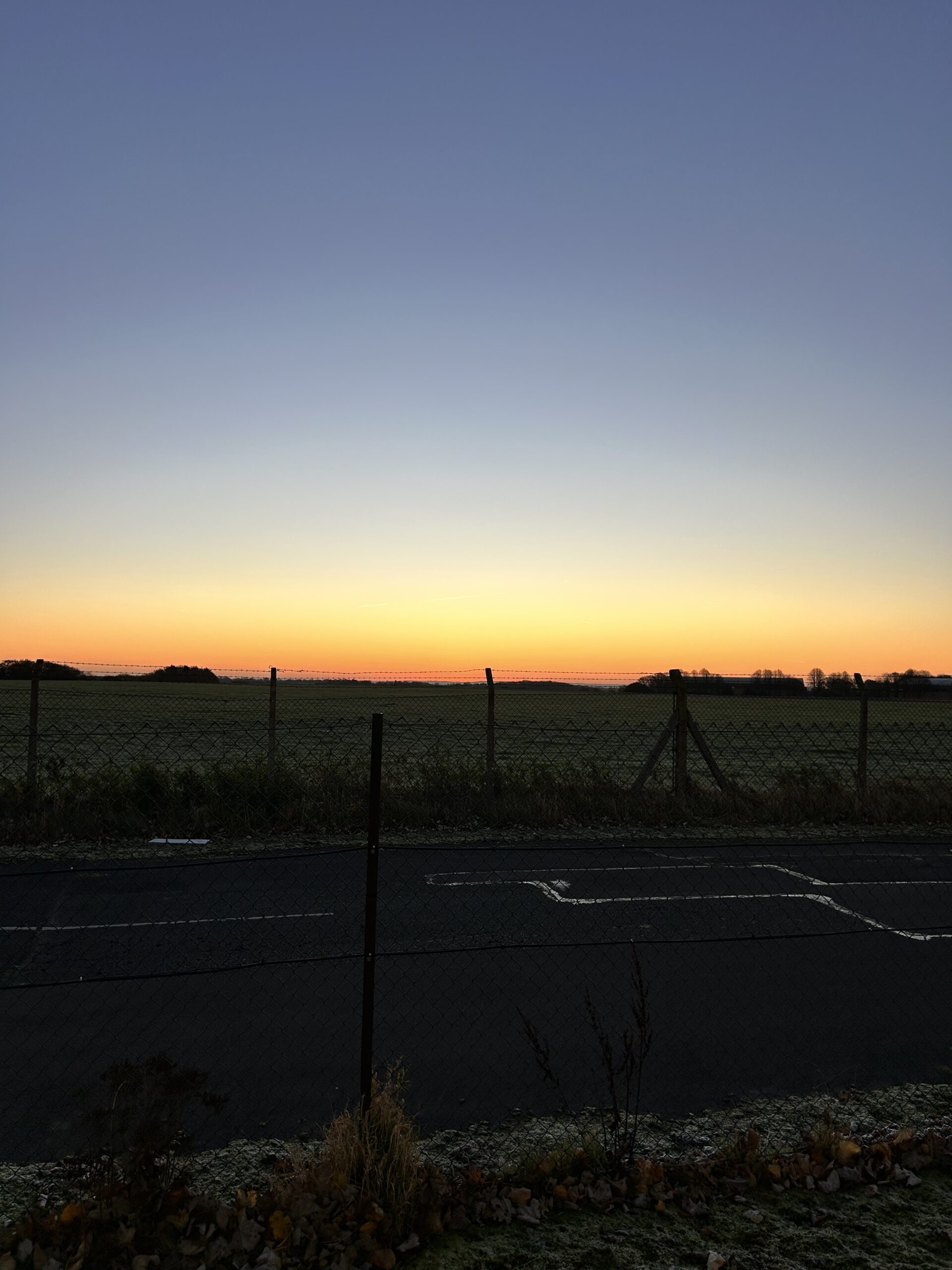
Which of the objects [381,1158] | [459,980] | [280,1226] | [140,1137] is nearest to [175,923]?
[459,980]

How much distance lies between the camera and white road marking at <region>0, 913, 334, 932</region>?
8.34 m

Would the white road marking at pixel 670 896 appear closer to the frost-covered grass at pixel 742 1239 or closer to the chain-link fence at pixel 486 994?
the chain-link fence at pixel 486 994

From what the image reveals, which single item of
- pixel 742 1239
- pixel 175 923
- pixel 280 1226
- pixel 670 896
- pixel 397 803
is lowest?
pixel 742 1239

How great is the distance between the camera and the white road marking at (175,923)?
8.34 meters

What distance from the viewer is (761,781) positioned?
19312 millimetres

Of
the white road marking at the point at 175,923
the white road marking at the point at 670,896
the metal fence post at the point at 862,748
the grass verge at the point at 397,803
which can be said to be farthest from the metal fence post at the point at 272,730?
the metal fence post at the point at 862,748

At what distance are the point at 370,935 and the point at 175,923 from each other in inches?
185

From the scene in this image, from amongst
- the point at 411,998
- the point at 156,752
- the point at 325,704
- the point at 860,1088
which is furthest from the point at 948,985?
the point at 325,704

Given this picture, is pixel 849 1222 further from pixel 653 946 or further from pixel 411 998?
pixel 653 946

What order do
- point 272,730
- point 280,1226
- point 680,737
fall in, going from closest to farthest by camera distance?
1. point 280,1226
2. point 272,730
3. point 680,737

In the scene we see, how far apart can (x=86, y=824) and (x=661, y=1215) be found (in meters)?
10.2

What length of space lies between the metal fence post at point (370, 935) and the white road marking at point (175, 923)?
173 inches

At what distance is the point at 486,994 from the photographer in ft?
22.6

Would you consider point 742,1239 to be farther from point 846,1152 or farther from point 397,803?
point 397,803
